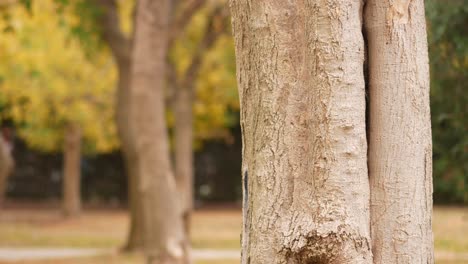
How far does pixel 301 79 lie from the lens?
524 centimetres

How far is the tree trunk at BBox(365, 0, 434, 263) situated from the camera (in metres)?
5.25

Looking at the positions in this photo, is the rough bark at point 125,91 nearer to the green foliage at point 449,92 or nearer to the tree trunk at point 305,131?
the green foliage at point 449,92

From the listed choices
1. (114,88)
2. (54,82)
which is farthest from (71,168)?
(54,82)

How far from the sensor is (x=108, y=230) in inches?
1102

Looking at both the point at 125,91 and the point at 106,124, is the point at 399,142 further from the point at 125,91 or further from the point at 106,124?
the point at 106,124

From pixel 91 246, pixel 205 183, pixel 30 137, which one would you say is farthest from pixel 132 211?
pixel 205 183

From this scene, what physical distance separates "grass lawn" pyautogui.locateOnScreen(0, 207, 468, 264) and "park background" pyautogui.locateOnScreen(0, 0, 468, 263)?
0.04 meters

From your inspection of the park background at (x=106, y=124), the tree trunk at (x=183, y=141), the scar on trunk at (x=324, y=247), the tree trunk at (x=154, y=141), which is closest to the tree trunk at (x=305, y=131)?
the scar on trunk at (x=324, y=247)

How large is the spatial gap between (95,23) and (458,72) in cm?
990

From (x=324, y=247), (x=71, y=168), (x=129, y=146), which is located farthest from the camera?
(x=71, y=168)

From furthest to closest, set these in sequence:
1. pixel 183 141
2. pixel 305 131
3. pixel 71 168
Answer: pixel 71 168, pixel 183 141, pixel 305 131

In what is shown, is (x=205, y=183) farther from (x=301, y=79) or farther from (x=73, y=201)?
(x=301, y=79)

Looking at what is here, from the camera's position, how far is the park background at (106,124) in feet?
36.9

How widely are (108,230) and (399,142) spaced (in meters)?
23.3
